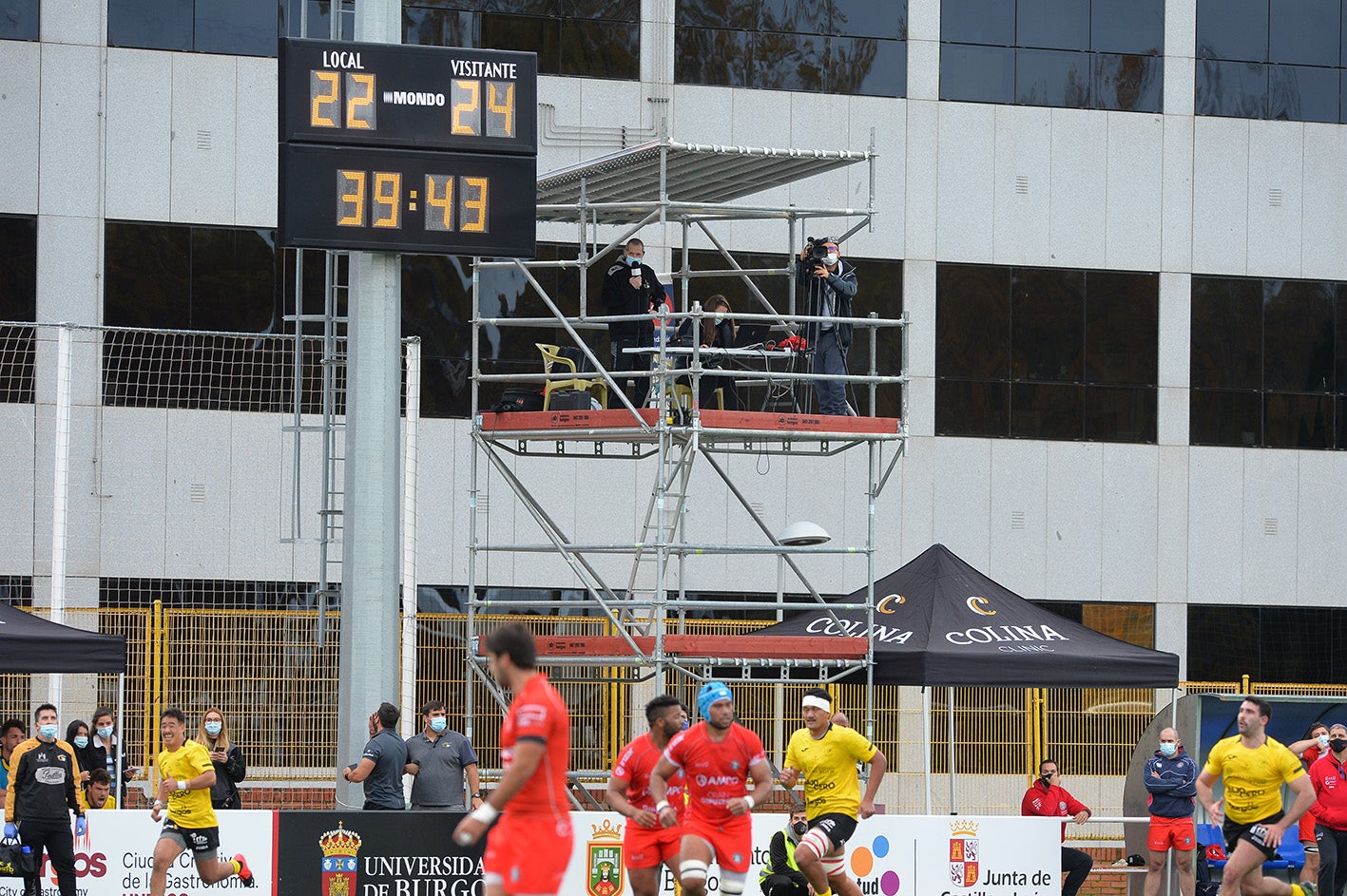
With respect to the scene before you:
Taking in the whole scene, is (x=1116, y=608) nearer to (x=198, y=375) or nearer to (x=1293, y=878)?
(x=1293, y=878)

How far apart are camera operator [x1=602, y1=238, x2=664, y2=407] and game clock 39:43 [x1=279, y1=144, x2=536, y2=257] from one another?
1.95 m

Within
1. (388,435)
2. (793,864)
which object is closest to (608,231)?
(388,435)

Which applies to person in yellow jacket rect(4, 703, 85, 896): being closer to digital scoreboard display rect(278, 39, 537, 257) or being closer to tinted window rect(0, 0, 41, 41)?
digital scoreboard display rect(278, 39, 537, 257)

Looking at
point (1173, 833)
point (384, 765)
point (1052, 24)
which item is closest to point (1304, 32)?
point (1052, 24)

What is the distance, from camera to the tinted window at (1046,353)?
2745 cm

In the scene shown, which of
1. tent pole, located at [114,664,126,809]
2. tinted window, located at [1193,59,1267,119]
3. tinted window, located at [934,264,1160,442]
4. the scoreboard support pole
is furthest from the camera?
tinted window, located at [1193,59,1267,119]

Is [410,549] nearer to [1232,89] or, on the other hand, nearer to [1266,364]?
[1266,364]

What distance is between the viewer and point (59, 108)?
83.3 ft

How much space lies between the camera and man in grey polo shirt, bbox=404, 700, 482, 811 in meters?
17.6

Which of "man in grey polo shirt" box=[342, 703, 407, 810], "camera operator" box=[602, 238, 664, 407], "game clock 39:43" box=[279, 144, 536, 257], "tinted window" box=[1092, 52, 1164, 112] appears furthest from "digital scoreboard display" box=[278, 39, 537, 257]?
"tinted window" box=[1092, 52, 1164, 112]

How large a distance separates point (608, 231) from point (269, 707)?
28.4 ft

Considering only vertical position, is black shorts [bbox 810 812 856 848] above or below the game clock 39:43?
below

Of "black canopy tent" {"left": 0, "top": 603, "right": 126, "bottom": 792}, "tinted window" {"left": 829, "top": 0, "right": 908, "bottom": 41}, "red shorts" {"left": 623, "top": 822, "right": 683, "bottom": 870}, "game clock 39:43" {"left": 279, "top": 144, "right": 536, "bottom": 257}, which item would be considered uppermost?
"tinted window" {"left": 829, "top": 0, "right": 908, "bottom": 41}

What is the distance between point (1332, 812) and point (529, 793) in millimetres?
11815
